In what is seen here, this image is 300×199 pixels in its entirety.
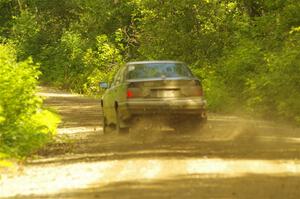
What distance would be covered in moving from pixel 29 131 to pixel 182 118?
11.3ft

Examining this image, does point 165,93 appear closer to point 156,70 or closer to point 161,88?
point 161,88

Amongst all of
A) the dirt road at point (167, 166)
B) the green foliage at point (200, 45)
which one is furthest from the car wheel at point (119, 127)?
the green foliage at point (200, 45)

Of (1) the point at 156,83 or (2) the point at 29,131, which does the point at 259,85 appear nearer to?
(1) the point at 156,83

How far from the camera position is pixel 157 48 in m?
34.7

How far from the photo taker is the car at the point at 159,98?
1648 cm

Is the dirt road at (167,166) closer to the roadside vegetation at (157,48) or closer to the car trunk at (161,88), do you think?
the car trunk at (161,88)

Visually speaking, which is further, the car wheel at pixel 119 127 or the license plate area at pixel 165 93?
the car wheel at pixel 119 127

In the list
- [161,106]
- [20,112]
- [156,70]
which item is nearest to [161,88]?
[161,106]

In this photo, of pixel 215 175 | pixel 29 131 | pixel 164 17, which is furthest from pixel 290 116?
pixel 164 17

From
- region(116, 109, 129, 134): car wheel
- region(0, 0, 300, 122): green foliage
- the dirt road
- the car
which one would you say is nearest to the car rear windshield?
the car

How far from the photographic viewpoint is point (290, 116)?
20.6 meters

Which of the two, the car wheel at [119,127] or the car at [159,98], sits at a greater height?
the car at [159,98]

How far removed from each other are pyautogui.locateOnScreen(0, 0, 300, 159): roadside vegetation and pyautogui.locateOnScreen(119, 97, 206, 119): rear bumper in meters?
1.95

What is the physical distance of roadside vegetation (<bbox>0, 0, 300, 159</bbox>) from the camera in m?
16.8
